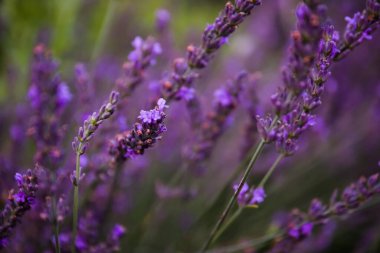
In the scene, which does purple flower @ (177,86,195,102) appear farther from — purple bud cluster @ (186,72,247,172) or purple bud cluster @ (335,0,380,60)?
purple bud cluster @ (335,0,380,60)

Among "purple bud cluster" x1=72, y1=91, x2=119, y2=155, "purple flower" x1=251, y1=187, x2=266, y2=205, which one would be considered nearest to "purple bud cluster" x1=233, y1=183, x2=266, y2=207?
"purple flower" x1=251, y1=187, x2=266, y2=205

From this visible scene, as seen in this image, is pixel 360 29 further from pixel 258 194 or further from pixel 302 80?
pixel 258 194

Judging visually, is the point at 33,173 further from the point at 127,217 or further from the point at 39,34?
the point at 39,34

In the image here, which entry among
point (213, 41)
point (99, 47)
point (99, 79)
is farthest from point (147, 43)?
point (99, 47)

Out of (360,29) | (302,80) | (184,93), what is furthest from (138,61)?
(360,29)

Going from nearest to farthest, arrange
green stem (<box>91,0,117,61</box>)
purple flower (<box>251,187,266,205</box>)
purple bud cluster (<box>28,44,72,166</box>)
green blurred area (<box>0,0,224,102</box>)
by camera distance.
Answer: purple flower (<box>251,187,266,205</box>)
purple bud cluster (<box>28,44,72,166</box>)
green blurred area (<box>0,0,224,102</box>)
green stem (<box>91,0,117,61</box>)

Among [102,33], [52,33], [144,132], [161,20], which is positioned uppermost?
[102,33]

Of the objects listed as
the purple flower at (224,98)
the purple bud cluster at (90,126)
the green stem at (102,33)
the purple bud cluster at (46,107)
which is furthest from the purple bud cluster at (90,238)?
the green stem at (102,33)

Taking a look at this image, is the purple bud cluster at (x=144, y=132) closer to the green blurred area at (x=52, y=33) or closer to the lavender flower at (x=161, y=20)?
the lavender flower at (x=161, y=20)

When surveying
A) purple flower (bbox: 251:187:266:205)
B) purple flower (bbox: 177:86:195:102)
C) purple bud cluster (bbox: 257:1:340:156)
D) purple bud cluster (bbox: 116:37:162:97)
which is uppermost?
purple bud cluster (bbox: 116:37:162:97)
